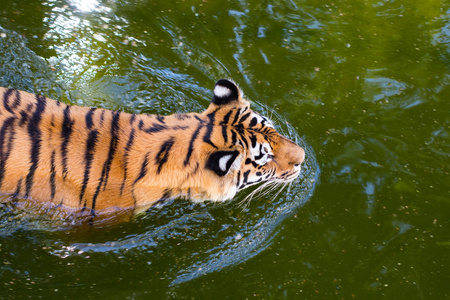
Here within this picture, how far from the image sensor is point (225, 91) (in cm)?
275

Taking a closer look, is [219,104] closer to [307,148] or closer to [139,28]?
[307,148]

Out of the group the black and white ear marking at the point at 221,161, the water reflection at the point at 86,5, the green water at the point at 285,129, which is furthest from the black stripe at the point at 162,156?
the water reflection at the point at 86,5

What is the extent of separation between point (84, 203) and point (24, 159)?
0.39 metres

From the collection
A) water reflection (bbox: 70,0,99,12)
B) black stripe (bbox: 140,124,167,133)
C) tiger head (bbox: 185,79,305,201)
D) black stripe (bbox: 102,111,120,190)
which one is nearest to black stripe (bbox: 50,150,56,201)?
black stripe (bbox: 102,111,120,190)

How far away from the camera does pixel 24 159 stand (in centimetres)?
240

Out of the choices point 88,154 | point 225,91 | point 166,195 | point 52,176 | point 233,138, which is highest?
point 225,91

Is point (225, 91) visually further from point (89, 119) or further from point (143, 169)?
point (89, 119)

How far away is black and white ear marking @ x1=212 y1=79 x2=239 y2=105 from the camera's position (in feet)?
8.98

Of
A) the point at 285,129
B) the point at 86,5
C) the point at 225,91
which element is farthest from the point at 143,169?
the point at 86,5

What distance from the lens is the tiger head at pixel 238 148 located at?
259cm

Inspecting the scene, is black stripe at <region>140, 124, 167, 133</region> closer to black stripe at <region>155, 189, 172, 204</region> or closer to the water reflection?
black stripe at <region>155, 189, 172, 204</region>

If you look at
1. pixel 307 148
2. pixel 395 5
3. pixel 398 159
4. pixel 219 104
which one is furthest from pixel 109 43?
pixel 395 5

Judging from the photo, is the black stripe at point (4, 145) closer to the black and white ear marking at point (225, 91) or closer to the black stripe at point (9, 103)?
the black stripe at point (9, 103)

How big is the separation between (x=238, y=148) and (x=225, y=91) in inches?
13.8
